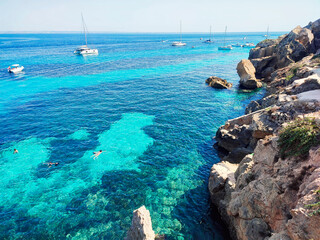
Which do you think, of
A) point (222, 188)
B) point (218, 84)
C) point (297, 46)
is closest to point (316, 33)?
point (297, 46)

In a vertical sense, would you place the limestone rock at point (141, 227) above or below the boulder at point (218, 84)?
below

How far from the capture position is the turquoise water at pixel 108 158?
17141 millimetres

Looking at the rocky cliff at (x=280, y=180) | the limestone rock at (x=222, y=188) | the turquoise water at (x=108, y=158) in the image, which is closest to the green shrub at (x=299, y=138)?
the rocky cliff at (x=280, y=180)

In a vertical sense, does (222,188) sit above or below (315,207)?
below

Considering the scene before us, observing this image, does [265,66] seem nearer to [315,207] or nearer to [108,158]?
[108,158]

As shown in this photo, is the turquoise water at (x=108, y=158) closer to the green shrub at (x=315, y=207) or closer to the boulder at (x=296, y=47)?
the green shrub at (x=315, y=207)

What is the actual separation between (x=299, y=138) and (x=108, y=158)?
2134 centimetres

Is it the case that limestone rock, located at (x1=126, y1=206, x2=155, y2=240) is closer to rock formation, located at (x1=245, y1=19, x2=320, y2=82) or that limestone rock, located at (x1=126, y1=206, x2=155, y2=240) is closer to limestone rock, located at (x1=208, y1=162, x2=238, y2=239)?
limestone rock, located at (x1=208, y1=162, x2=238, y2=239)

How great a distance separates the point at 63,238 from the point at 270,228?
607 inches

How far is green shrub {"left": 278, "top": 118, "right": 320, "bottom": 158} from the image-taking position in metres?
10.9

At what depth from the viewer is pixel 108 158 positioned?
25859 mm

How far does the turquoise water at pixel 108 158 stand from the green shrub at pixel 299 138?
8907mm

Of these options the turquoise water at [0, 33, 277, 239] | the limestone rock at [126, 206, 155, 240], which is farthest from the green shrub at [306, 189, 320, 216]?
the limestone rock at [126, 206, 155, 240]

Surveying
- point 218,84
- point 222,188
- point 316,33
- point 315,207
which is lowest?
point 222,188
